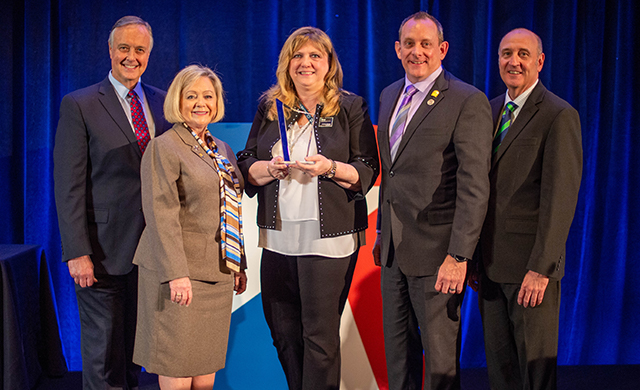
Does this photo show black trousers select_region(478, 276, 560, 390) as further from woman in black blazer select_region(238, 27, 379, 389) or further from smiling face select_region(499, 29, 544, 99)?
smiling face select_region(499, 29, 544, 99)

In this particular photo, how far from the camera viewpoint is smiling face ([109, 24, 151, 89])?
2.34 metres

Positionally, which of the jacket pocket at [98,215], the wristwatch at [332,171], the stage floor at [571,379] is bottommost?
the stage floor at [571,379]

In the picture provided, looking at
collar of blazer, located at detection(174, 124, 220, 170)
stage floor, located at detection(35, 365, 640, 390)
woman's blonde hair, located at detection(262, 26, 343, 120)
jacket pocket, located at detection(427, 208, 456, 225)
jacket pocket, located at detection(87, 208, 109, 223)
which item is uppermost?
woman's blonde hair, located at detection(262, 26, 343, 120)

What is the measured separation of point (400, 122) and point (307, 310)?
2.90 ft

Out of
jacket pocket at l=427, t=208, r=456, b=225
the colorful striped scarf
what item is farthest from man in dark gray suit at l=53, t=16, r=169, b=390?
jacket pocket at l=427, t=208, r=456, b=225

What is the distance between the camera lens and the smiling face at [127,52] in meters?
2.34

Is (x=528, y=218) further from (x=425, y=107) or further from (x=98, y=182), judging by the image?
(x=98, y=182)

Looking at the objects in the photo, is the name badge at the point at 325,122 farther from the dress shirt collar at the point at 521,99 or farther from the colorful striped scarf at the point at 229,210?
the dress shirt collar at the point at 521,99

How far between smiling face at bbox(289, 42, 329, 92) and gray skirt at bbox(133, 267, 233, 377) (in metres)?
0.91

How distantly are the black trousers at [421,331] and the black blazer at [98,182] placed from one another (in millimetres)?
1193

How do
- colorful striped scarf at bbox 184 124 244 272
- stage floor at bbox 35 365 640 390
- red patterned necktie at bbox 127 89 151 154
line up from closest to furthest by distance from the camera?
1. colorful striped scarf at bbox 184 124 244 272
2. red patterned necktie at bbox 127 89 151 154
3. stage floor at bbox 35 365 640 390

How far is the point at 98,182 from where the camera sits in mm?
2264

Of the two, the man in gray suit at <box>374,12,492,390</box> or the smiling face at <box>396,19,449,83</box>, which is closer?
the man in gray suit at <box>374,12,492,390</box>

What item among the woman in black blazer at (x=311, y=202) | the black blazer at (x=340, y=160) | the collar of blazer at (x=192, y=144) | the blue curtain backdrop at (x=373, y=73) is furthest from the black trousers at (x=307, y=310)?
the blue curtain backdrop at (x=373, y=73)
